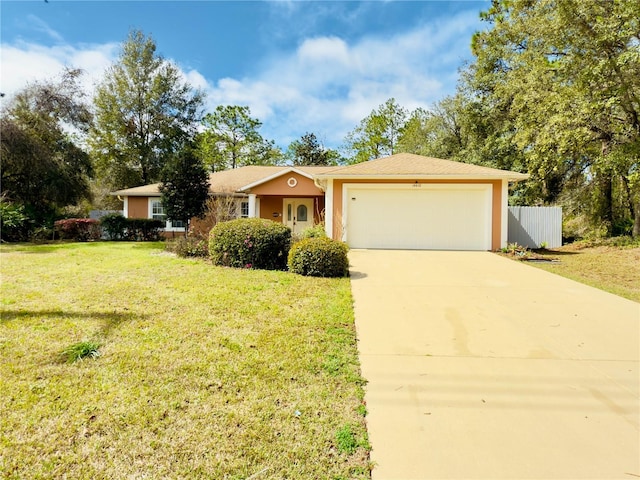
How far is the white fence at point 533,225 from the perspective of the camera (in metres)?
13.9

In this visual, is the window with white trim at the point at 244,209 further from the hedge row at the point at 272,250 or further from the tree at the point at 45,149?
the hedge row at the point at 272,250

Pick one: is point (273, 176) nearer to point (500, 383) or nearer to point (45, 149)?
point (45, 149)

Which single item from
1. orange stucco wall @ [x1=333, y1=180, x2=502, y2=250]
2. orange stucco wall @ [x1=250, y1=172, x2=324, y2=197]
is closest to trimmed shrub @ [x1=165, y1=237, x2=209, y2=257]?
orange stucco wall @ [x1=333, y1=180, x2=502, y2=250]

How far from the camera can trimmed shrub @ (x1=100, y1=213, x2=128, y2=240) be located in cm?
1576

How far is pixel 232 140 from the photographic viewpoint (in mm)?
33094

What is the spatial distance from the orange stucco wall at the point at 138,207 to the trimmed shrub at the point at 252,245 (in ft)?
39.7

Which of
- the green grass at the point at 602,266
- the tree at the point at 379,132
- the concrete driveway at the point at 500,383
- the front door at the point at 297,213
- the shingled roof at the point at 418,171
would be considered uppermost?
the tree at the point at 379,132

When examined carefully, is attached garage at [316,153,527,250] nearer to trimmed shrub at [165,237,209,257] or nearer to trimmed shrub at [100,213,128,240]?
trimmed shrub at [165,237,209,257]

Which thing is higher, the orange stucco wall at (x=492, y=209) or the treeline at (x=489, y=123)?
the treeline at (x=489, y=123)

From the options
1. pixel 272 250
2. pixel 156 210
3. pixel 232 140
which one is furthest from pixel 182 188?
pixel 232 140

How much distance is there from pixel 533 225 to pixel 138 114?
2822 centimetres

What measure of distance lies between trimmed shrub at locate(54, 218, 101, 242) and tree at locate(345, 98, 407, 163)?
24.3 metres

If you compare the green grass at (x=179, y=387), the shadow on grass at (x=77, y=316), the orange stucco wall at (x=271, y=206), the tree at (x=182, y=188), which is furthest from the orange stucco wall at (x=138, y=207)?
the shadow on grass at (x=77, y=316)

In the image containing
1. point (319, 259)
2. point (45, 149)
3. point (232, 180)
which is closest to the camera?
point (319, 259)
